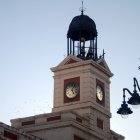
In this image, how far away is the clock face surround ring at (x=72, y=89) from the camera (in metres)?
47.4

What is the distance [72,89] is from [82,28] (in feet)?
20.7

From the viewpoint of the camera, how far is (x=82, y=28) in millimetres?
49500

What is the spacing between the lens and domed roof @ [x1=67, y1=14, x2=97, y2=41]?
1957 inches

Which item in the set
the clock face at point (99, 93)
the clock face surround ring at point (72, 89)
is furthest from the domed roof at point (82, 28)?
the clock face at point (99, 93)

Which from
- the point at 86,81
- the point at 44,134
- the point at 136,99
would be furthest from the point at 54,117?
the point at 136,99

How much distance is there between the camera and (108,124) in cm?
4881

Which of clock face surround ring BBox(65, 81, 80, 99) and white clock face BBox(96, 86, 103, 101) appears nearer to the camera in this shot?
clock face surround ring BBox(65, 81, 80, 99)

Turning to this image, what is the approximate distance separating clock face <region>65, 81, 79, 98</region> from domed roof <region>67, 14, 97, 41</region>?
5.20 meters

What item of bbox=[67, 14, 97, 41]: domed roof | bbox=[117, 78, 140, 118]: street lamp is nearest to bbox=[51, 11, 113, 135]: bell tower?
bbox=[67, 14, 97, 41]: domed roof

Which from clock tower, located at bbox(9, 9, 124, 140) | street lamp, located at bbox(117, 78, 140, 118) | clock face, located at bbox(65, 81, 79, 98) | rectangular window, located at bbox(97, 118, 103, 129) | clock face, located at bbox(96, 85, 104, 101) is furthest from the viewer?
clock face, located at bbox(96, 85, 104, 101)

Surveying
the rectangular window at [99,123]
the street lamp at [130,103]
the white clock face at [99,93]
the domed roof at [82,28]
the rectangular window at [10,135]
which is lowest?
the street lamp at [130,103]

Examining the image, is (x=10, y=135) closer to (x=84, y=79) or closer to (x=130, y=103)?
(x=84, y=79)

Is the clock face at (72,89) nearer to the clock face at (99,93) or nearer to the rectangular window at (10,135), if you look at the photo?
the clock face at (99,93)

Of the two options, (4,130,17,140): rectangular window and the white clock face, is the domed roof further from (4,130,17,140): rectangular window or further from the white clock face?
(4,130,17,140): rectangular window
